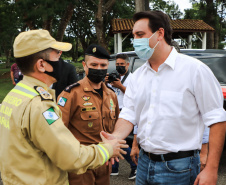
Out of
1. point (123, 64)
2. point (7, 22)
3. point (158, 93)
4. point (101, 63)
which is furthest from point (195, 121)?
point (7, 22)

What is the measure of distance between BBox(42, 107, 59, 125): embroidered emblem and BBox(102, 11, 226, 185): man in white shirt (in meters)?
0.72

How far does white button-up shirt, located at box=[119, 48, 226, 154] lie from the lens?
1775 millimetres

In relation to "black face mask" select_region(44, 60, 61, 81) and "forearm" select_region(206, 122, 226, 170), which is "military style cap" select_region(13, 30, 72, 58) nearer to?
"black face mask" select_region(44, 60, 61, 81)

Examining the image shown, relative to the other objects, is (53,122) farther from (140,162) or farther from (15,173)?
(140,162)

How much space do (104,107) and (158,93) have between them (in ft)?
3.06

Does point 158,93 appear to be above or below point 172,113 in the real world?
above

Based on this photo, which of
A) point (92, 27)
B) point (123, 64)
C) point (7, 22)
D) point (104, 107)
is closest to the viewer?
point (104, 107)

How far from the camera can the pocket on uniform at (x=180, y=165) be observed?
1.91 metres

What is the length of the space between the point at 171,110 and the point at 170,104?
1.7 inches

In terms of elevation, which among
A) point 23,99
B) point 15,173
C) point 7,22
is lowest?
point 15,173

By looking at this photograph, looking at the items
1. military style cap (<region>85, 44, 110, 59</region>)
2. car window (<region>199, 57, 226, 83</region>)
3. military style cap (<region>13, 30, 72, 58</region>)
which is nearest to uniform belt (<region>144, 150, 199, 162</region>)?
military style cap (<region>13, 30, 72, 58</region>)

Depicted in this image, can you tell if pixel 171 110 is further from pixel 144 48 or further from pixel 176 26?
pixel 176 26

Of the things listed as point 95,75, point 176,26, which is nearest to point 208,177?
point 95,75

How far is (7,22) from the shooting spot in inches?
816
